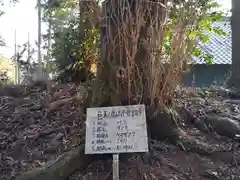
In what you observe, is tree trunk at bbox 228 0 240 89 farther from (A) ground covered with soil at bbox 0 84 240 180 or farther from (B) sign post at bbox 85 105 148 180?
(B) sign post at bbox 85 105 148 180

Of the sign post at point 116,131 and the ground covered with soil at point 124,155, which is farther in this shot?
the ground covered with soil at point 124,155

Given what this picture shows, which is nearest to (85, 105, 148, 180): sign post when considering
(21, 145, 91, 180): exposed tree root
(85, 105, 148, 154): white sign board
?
(85, 105, 148, 154): white sign board

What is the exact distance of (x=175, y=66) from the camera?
138 inches

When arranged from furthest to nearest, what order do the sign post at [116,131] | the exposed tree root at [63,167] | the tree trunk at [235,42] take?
the tree trunk at [235,42]
the exposed tree root at [63,167]
the sign post at [116,131]

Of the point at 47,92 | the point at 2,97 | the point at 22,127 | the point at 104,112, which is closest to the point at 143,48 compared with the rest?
the point at 104,112

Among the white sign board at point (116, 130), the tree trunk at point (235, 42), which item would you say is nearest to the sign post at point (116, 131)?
the white sign board at point (116, 130)

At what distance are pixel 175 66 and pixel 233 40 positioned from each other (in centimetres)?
344

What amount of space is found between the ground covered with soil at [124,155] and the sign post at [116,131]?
1.15 ft

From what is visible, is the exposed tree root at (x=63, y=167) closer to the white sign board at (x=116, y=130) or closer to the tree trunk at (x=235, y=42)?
the white sign board at (x=116, y=130)

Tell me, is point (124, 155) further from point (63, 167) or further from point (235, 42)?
point (235, 42)

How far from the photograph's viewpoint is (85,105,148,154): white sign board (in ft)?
9.66

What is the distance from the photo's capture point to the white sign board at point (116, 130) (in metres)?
2.95

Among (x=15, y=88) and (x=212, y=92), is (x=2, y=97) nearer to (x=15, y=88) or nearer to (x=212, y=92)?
(x=15, y=88)

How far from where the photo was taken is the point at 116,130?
3014 millimetres
